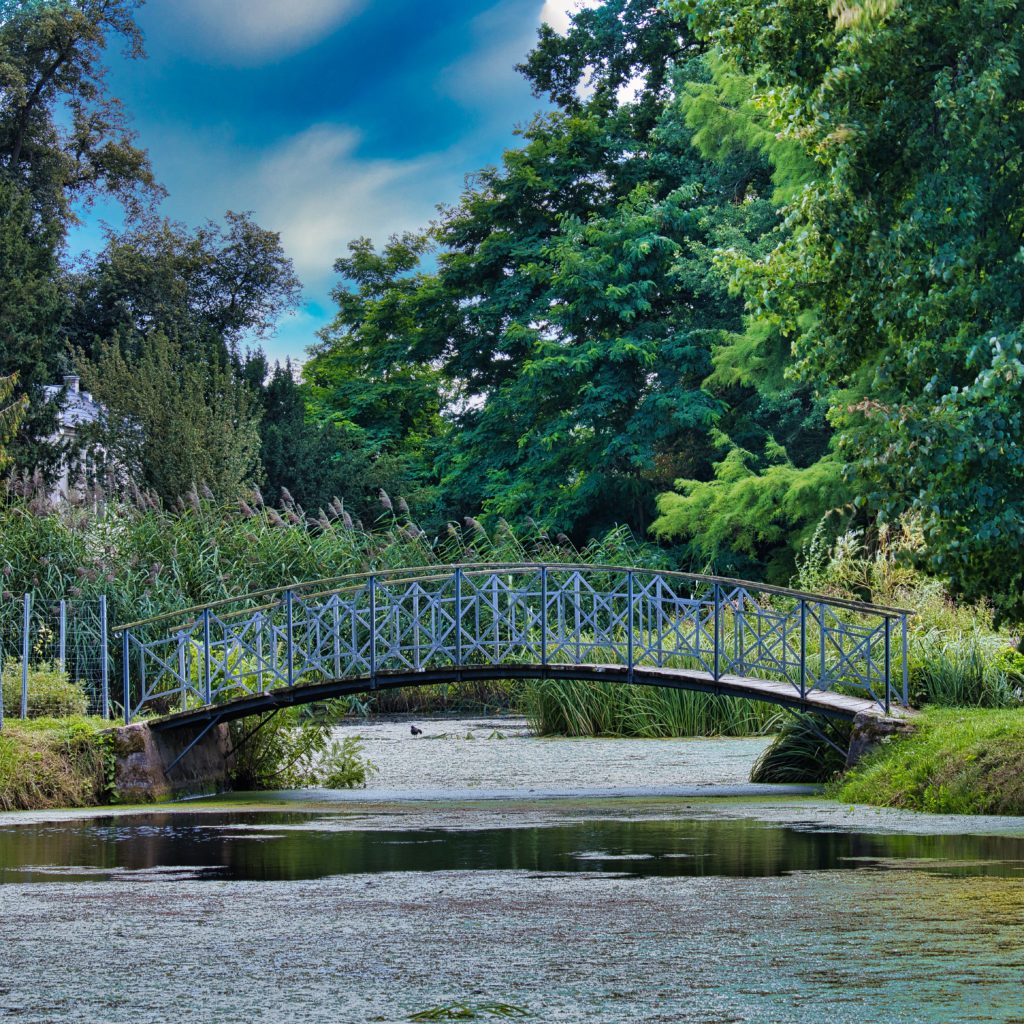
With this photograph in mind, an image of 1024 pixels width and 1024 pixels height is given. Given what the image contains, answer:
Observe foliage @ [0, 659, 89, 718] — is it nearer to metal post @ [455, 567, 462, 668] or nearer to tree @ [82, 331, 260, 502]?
metal post @ [455, 567, 462, 668]

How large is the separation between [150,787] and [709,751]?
21.4ft

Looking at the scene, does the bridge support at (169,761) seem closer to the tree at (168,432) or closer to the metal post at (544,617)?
the metal post at (544,617)

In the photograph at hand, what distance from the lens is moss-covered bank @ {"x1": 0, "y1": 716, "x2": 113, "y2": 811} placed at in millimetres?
14156

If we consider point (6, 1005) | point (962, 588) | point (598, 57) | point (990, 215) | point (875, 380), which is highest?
point (598, 57)

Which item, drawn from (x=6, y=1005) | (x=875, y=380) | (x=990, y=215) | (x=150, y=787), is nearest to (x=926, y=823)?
(x=875, y=380)

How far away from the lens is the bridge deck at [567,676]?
51.1 ft

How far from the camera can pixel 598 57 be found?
41.4 meters

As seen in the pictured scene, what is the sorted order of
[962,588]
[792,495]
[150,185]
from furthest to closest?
[150,185] < [792,495] < [962,588]

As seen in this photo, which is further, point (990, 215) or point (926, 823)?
point (990, 215)

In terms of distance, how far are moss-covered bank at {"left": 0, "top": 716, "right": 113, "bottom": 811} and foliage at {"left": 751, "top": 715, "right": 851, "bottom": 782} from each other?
608 centimetres

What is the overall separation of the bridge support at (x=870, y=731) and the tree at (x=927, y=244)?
1.25m

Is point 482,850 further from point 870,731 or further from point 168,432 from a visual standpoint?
point 168,432

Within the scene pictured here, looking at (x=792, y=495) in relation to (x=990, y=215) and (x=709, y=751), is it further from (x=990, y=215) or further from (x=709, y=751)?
(x=990, y=215)

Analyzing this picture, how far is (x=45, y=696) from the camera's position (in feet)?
52.7
